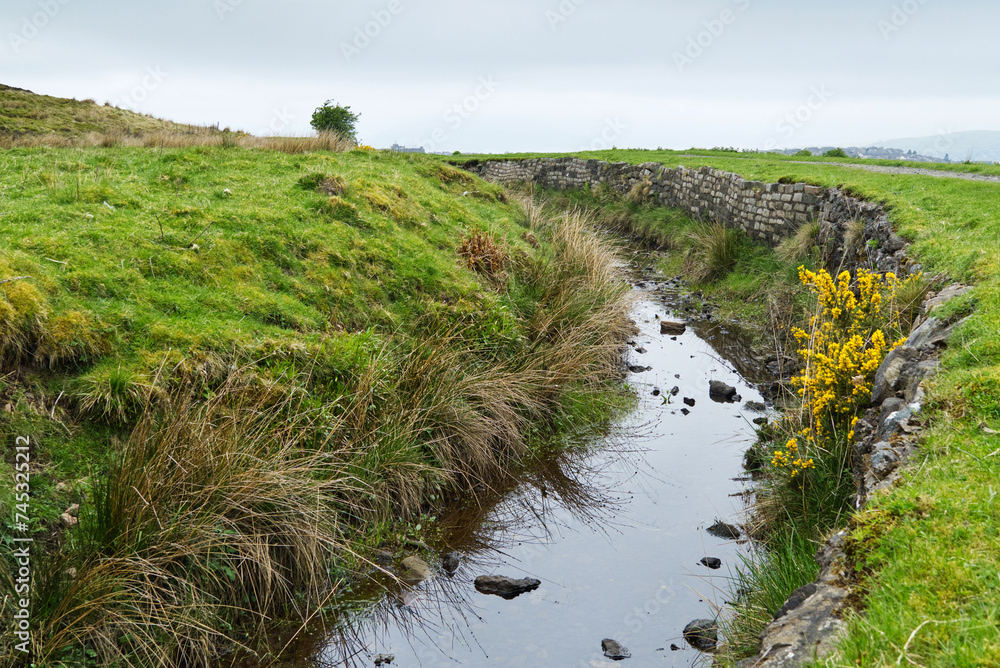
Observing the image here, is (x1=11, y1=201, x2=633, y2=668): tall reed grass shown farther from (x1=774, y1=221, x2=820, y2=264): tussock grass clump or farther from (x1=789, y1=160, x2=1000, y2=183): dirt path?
(x1=789, y1=160, x2=1000, y2=183): dirt path

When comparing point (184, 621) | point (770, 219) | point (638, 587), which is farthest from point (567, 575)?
point (770, 219)

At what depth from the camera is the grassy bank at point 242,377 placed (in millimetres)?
4102

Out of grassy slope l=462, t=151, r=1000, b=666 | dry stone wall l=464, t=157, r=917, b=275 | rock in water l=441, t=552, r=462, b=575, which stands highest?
dry stone wall l=464, t=157, r=917, b=275

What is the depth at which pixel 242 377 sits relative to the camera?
5535 mm

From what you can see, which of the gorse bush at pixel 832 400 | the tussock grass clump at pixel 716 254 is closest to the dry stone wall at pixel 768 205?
the tussock grass clump at pixel 716 254

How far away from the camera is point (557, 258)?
10.6 meters

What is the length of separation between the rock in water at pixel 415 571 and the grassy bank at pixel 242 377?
341 millimetres

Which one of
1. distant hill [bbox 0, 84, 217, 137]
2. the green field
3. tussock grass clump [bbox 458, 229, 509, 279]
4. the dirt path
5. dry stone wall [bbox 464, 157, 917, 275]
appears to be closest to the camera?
the green field

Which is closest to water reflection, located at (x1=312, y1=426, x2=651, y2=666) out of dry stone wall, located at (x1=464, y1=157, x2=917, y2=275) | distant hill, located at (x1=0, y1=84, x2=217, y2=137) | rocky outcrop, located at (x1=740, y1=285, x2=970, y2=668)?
rocky outcrop, located at (x1=740, y1=285, x2=970, y2=668)

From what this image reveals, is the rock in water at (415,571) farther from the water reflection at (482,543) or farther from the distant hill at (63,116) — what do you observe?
the distant hill at (63,116)

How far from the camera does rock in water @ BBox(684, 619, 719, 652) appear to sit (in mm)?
4535

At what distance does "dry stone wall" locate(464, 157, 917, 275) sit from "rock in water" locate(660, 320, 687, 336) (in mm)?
2507

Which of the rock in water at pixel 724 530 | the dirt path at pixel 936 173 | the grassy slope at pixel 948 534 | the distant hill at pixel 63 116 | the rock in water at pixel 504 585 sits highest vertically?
the distant hill at pixel 63 116

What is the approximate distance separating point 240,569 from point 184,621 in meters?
0.53
